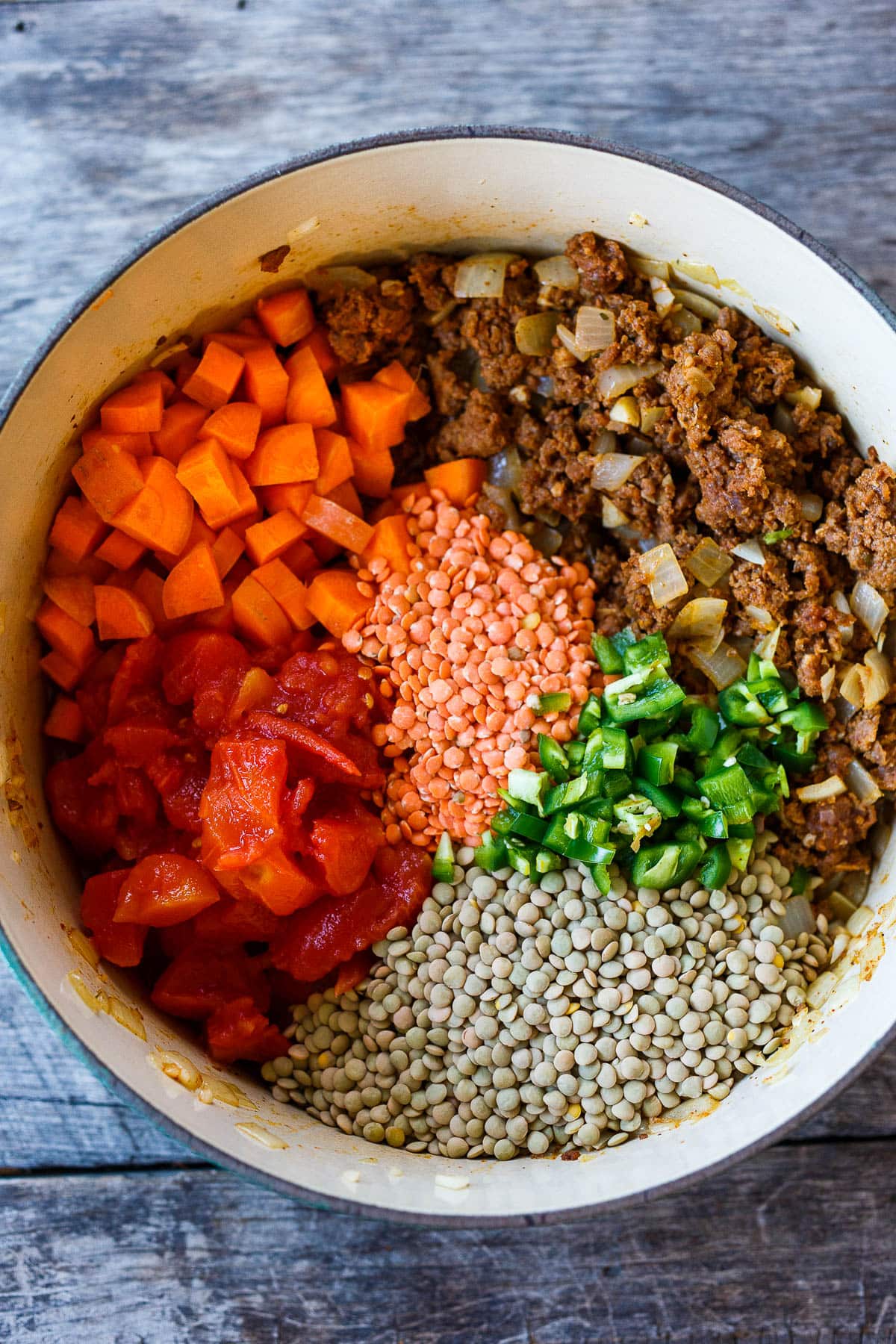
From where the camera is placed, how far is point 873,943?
1662 millimetres

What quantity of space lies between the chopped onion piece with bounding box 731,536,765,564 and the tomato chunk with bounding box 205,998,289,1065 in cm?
111

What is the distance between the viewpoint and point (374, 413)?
5.89ft

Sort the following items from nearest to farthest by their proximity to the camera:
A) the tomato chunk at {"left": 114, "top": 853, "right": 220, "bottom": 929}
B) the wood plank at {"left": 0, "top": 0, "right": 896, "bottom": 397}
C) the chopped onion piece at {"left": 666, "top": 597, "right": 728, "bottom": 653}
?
the tomato chunk at {"left": 114, "top": 853, "right": 220, "bottom": 929} → the chopped onion piece at {"left": 666, "top": 597, "right": 728, "bottom": 653} → the wood plank at {"left": 0, "top": 0, "right": 896, "bottom": 397}

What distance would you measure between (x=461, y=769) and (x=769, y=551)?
649 mm

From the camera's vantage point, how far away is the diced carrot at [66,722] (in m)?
1.75

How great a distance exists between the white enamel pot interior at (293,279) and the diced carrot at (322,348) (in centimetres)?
11

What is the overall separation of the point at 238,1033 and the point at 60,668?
68cm

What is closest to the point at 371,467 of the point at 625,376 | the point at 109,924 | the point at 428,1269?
the point at 625,376

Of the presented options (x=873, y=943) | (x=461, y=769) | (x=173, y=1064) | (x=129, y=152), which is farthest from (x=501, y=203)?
(x=173, y=1064)

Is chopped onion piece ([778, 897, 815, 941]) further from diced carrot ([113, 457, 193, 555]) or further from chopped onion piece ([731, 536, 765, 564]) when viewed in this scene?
diced carrot ([113, 457, 193, 555])

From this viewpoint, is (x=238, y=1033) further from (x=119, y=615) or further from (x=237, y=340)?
(x=237, y=340)

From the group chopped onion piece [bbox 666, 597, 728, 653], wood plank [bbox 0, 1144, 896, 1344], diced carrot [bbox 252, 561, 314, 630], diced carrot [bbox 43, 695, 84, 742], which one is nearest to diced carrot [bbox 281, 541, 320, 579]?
diced carrot [bbox 252, 561, 314, 630]

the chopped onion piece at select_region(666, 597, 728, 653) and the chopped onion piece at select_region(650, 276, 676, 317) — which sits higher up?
the chopped onion piece at select_region(650, 276, 676, 317)

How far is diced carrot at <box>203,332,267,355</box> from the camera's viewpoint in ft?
→ 5.78
